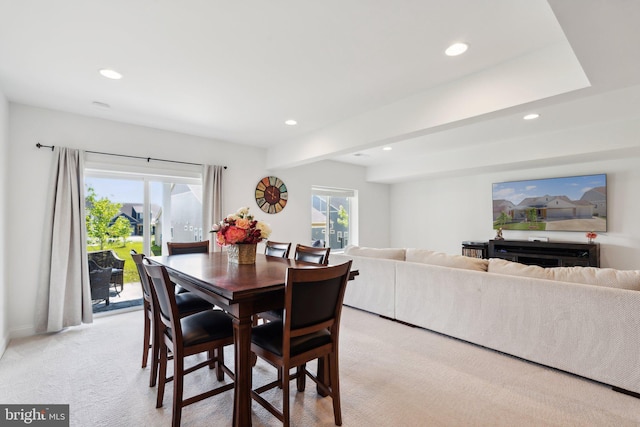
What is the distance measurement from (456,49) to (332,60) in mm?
906

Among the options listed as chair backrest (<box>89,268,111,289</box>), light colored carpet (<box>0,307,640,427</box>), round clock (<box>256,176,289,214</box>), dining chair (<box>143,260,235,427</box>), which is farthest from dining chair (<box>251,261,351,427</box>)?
round clock (<box>256,176,289,214</box>)

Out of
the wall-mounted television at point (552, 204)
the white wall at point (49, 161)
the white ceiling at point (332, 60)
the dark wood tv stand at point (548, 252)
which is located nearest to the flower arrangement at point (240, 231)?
the white ceiling at point (332, 60)

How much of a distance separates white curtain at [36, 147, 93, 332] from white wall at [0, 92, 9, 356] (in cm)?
27

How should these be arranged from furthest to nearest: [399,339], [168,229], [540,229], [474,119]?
[540,229] < [168,229] < [399,339] < [474,119]

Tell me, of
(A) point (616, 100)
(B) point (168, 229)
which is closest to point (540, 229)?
(A) point (616, 100)

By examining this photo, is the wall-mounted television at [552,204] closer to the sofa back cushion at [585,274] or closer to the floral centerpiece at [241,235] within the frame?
the sofa back cushion at [585,274]

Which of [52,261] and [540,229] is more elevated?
[540,229]

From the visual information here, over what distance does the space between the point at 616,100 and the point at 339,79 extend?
285 centimetres

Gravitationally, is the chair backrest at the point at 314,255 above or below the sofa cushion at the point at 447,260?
above

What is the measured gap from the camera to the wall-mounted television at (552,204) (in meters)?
4.54

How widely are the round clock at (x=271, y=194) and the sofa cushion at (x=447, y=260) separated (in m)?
2.56

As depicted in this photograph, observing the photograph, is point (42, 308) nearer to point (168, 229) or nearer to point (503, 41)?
point (168, 229)

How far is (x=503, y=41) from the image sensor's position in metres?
2.07

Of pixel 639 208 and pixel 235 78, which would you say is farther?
pixel 639 208
